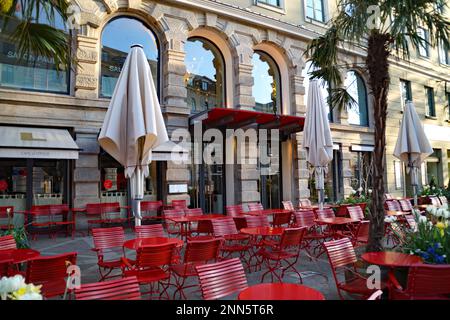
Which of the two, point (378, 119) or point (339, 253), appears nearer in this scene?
point (339, 253)

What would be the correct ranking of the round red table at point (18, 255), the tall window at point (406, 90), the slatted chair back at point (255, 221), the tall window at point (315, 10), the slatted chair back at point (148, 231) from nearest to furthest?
the round red table at point (18, 255) < the slatted chair back at point (148, 231) < the slatted chair back at point (255, 221) < the tall window at point (315, 10) < the tall window at point (406, 90)

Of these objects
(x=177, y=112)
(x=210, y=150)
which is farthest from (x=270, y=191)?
(x=177, y=112)

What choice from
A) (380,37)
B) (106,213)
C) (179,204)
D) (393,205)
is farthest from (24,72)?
(393,205)

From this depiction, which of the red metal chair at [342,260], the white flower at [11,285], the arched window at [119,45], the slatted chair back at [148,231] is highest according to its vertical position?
the arched window at [119,45]

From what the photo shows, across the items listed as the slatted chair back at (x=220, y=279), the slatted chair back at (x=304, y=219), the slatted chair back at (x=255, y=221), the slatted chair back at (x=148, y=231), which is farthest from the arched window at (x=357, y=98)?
the slatted chair back at (x=220, y=279)

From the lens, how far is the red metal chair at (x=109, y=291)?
9.04 feet

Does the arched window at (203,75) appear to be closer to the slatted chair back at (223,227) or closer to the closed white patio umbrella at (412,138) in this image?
the closed white patio umbrella at (412,138)

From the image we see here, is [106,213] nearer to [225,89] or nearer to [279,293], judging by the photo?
[225,89]

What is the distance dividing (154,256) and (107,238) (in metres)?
1.52

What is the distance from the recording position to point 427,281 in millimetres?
3203

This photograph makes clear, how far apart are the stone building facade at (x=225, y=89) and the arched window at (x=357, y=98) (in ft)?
0.69

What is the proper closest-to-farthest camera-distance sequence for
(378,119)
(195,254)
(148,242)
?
(195,254) < (148,242) < (378,119)
